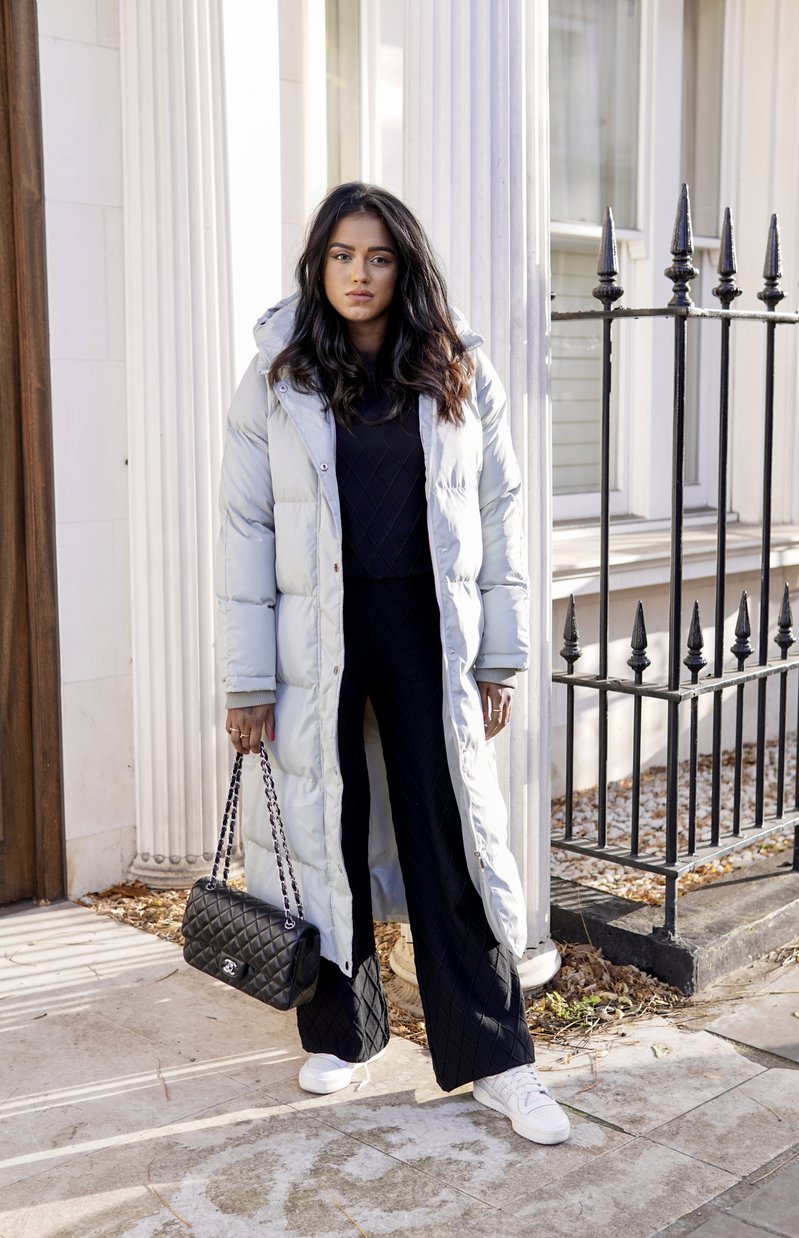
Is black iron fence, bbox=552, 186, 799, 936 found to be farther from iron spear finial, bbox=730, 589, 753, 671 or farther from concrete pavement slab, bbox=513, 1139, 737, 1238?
concrete pavement slab, bbox=513, 1139, 737, 1238

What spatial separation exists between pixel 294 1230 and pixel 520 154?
8.45ft

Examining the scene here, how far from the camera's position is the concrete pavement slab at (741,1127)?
2.94m

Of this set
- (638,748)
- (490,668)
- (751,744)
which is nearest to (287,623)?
(490,668)

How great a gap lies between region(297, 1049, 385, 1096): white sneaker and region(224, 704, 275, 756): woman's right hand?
769mm

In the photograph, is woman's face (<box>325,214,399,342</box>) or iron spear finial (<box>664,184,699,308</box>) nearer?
woman's face (<box>325,214,399,342</box>)

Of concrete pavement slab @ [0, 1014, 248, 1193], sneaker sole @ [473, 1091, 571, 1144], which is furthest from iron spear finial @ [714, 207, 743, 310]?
concrete pavement slab @ [0, 1014, 248, 1193]

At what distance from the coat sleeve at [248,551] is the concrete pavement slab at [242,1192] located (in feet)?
3.29

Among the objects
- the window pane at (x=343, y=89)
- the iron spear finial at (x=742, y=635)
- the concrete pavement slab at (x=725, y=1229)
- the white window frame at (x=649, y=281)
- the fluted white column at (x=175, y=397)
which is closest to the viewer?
the concrete pavement slab at (x=725, y=1229)

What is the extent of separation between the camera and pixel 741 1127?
3.06m

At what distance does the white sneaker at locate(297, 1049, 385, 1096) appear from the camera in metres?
3.20

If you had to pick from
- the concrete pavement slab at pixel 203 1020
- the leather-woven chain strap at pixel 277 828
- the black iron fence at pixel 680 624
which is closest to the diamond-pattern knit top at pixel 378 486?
the leather-woven chain strap at pixel 277 828

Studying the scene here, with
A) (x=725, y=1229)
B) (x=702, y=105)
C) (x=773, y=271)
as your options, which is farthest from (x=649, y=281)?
(x=725, y=1229)

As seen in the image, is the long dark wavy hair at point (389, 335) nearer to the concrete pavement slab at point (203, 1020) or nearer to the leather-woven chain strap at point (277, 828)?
the leather-woven chain strap at point (277, 828)

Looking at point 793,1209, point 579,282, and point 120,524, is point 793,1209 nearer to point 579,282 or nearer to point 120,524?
point 120,524
